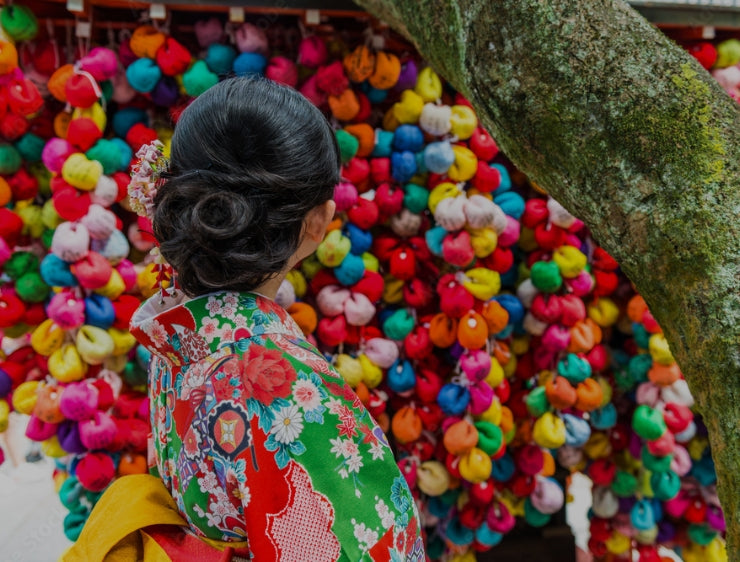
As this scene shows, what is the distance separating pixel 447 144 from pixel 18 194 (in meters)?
1.16

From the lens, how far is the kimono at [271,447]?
0.69 m

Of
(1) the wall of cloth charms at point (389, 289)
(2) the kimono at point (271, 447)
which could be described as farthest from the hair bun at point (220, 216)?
(1) the wall of cloth charms at point (389, 289)

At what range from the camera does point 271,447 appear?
0.69 m

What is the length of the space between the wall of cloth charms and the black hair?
0.85 metres

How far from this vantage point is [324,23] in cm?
175

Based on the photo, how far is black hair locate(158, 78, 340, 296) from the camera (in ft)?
2.37

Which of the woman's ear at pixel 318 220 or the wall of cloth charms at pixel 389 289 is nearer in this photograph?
the woman's ear at pixel 318 220

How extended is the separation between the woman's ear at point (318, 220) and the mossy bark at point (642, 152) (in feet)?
1.18

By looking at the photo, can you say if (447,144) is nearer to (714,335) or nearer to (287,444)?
(714,335)

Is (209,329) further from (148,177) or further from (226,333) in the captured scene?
(148,177)

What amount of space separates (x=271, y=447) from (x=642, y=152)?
0.63m

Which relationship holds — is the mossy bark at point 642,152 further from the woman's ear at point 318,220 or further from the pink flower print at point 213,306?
the pink flower print at point 213,306

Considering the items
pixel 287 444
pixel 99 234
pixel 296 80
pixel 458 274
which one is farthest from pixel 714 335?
pixel 99 234

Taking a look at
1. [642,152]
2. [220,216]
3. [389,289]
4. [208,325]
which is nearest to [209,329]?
[208,325]
